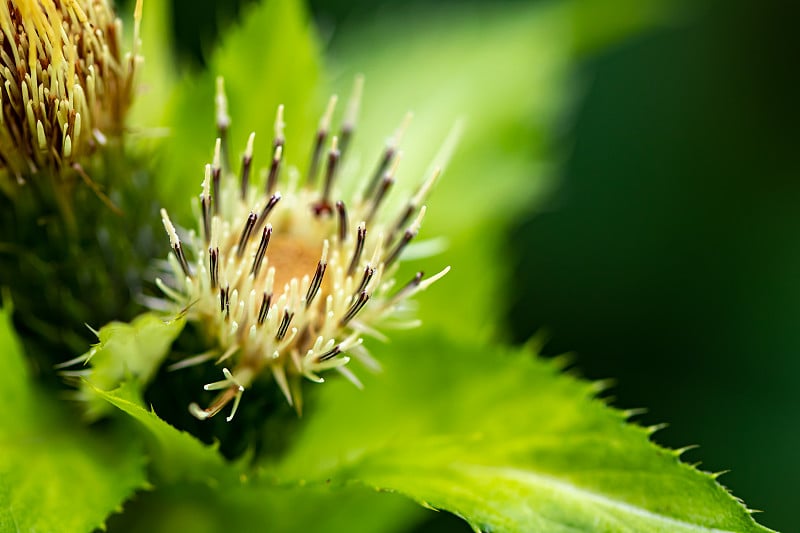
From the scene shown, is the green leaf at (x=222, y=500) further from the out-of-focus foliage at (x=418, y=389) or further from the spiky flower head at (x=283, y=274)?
the spiky flower head at (x=283, y=274)

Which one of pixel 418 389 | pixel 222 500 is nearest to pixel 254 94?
pixel 418 389

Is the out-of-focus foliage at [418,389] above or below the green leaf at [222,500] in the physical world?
above

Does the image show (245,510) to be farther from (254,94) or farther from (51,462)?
(254,94)

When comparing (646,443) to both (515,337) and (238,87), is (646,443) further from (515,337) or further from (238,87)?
(515,337)

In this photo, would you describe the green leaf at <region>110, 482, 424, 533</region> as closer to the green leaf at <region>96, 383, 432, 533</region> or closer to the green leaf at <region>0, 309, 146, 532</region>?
the green leaf at <region>96, 383, 432, 533</region>

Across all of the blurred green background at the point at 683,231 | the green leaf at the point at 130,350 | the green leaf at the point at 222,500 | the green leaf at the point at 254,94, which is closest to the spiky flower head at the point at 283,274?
the green leaf at the point at 130,350

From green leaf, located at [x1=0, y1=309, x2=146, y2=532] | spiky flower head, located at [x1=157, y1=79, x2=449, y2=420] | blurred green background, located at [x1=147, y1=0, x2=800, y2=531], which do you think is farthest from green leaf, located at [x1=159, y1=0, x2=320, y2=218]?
blurred green background, located at [x1=147, y1=0, x2=800, y2=531]
